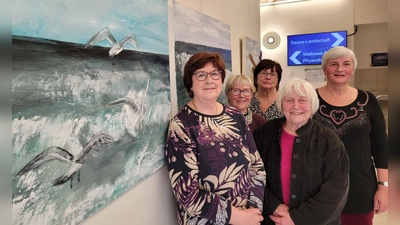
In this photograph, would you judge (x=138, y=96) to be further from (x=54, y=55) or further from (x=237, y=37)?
(x=237, y=37)

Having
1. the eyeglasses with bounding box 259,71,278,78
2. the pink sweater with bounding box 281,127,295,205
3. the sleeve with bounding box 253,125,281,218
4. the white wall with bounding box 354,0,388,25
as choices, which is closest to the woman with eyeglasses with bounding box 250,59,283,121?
the eyeglasses with bounding box 259,71,278,78

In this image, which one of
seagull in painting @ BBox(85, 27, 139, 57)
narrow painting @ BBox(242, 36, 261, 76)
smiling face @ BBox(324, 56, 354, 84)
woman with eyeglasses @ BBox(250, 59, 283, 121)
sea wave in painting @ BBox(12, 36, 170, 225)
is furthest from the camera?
narrow painting @ BBox(242, 36, 261, 76)

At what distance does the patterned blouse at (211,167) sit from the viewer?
127 centimetres

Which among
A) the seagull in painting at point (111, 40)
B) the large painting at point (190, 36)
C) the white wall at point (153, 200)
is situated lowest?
the white wall at point (153, 200)

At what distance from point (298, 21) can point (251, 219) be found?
487 centimetres

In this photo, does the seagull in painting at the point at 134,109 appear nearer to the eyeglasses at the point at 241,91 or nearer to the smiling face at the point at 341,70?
the eyeglasses at the point at 241,91

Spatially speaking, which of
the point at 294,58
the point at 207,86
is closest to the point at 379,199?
the point at 207,86

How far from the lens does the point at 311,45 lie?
5309 millimetres

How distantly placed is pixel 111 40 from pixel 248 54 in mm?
1982

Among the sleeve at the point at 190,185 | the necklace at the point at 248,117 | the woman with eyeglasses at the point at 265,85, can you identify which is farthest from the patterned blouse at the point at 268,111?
the sleeve at the point at 190,185

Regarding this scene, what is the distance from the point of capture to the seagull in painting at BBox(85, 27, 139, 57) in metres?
0.93

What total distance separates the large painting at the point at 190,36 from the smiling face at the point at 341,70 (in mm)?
728

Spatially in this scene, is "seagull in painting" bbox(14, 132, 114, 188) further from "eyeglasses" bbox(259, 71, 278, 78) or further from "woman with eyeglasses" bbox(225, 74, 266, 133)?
"eyeglasses" bbox(259, 71, 278, 78)

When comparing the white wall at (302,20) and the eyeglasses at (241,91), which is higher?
the white wall at (302,20)
